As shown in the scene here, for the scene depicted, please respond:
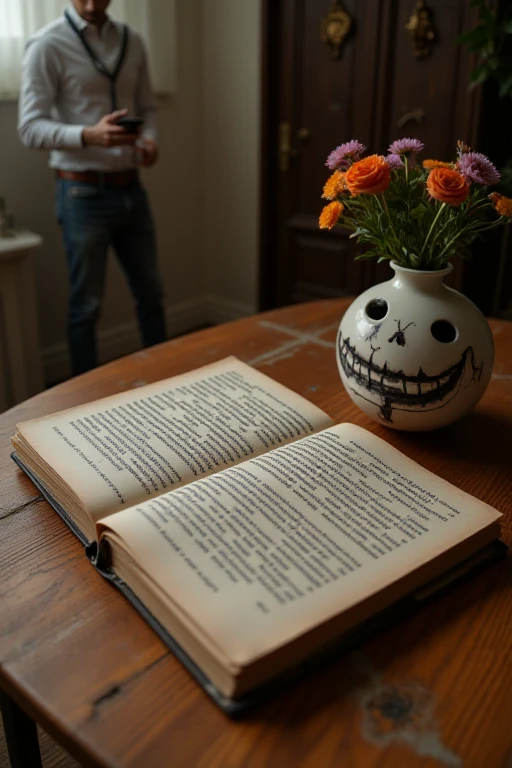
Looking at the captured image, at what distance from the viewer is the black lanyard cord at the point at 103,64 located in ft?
7.16

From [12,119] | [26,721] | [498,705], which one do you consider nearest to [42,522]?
[26,721]

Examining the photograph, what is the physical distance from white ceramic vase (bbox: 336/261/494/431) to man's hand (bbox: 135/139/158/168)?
1549 millimetres

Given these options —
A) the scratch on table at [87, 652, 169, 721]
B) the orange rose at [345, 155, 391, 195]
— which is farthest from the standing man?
the scratch on table at [87, 652, 169, 721]

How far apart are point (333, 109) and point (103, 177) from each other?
108 cm

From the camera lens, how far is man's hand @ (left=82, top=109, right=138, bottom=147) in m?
2.06

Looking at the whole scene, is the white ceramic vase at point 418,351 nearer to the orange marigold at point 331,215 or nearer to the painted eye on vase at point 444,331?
the painted eye on vase at point 444,331

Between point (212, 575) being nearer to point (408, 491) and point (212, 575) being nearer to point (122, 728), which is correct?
point (122, 728)

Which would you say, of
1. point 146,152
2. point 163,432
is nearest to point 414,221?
point 163,432

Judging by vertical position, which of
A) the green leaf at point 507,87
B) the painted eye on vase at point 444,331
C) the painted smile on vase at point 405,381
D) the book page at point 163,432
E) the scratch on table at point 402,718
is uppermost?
the green leaf at point 507,87

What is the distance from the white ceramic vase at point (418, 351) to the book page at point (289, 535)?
109 mm

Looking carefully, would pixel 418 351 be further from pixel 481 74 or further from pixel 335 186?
pixel 481 74

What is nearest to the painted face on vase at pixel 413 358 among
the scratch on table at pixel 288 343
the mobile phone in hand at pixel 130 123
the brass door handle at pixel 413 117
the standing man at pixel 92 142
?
the scratch on table at pixel 288 343

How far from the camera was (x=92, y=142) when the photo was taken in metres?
2.10

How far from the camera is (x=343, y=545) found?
2.24ft
